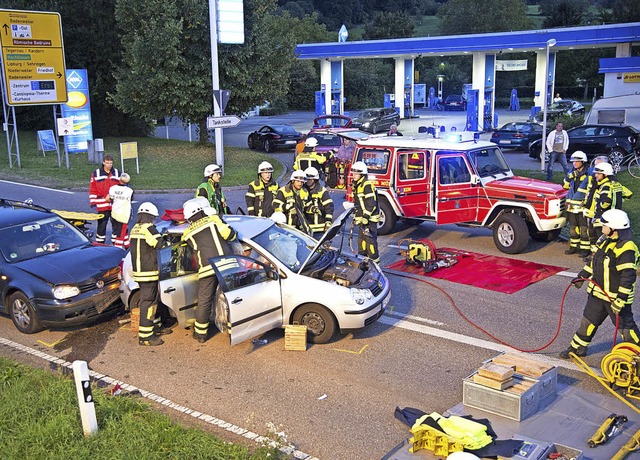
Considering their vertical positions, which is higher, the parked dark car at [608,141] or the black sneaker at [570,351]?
the parked dark car at [608,141]

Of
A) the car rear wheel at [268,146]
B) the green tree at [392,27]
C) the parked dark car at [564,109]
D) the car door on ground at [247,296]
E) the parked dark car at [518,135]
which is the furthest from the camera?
the green tree at [392,27]

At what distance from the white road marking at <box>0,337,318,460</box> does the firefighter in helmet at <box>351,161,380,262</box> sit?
199 inches

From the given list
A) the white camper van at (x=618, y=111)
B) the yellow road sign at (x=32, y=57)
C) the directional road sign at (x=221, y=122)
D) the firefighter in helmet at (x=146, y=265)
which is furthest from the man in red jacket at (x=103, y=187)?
the white camper van at (x=618, y=111)

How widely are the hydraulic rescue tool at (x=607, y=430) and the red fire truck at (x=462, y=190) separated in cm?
667

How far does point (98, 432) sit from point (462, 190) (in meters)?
8.81

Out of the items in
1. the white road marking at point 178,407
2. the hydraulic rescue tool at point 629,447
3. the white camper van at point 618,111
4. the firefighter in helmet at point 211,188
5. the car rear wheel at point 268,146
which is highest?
the white camper van at point 618,111

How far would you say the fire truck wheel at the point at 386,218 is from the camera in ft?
47.8

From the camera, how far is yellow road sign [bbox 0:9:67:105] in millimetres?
23766

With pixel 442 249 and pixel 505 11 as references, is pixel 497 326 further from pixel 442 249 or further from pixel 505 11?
pixel 505 11

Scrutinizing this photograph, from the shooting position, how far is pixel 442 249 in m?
13.6

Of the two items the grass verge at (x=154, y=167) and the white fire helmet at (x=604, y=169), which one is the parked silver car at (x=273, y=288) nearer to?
the white fire helmet at (x=604, y=169)

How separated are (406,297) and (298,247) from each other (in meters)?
2.36

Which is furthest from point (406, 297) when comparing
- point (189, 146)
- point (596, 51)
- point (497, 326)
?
point (596, 51)

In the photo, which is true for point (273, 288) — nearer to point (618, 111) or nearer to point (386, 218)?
point (386, 218)
